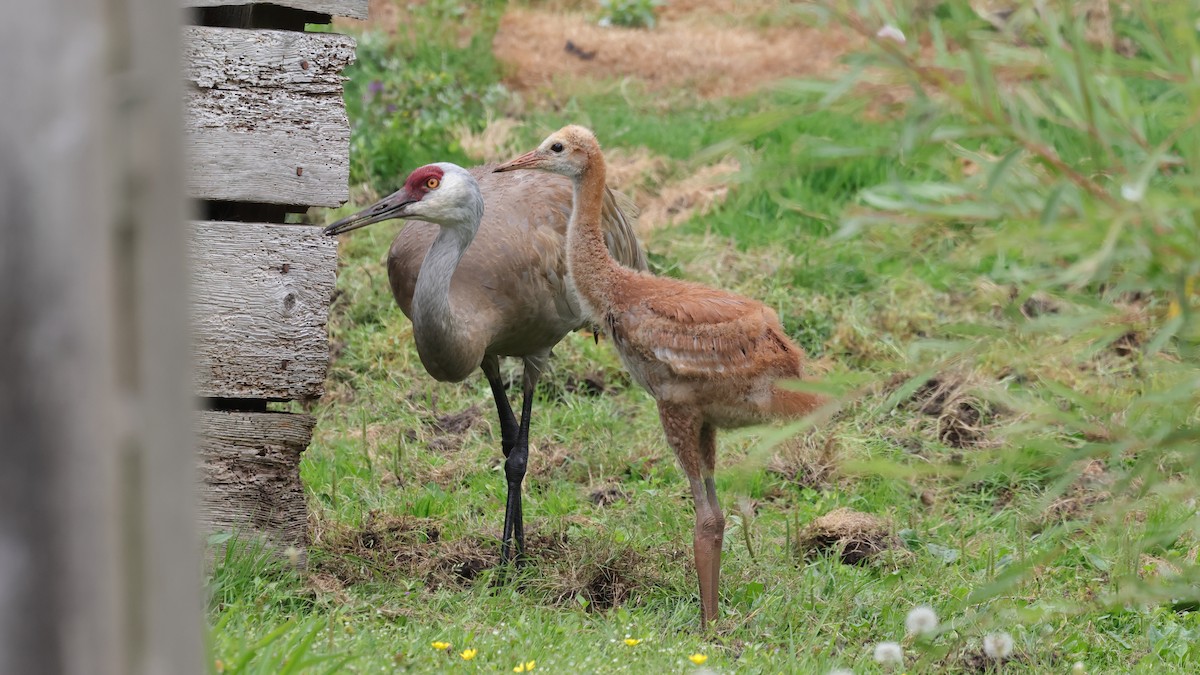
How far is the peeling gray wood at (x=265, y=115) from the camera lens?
154 inches

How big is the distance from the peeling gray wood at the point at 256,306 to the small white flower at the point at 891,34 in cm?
234

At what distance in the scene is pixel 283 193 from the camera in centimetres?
398

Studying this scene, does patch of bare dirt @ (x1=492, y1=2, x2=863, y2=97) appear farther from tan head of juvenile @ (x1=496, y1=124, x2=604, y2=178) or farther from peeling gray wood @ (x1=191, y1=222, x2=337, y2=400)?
peeling gray wood @ (x1=191, y1=222, x2=337, y2=400)

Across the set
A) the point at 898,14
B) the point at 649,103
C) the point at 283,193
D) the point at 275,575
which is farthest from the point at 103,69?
the point at 649,103

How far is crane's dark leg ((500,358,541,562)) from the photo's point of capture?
478cm

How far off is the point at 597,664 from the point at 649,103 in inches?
242

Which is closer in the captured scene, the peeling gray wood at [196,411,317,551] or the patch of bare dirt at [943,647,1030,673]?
the patch of bare dirt at [943,647,1030,673]

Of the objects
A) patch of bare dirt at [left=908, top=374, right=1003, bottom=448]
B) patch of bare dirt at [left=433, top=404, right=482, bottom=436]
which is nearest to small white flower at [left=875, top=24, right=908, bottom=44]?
patch of bare dirt at [left=908, top=374, right=1003, bottom=448]

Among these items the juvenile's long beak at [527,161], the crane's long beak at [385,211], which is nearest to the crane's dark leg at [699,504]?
the juvenile's long beak at [527,161]

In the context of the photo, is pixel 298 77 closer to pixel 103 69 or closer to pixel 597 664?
pixel 597 664

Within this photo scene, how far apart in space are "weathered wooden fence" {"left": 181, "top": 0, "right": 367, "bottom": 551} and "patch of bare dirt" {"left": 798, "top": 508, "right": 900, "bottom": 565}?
1943mm

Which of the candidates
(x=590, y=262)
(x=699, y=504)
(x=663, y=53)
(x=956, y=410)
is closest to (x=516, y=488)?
(x=699, y=504)

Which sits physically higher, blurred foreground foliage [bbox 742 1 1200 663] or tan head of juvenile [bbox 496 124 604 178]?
blurred foreground foliage [bbox 742 1 1200 663]

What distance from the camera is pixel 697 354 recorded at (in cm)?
404
